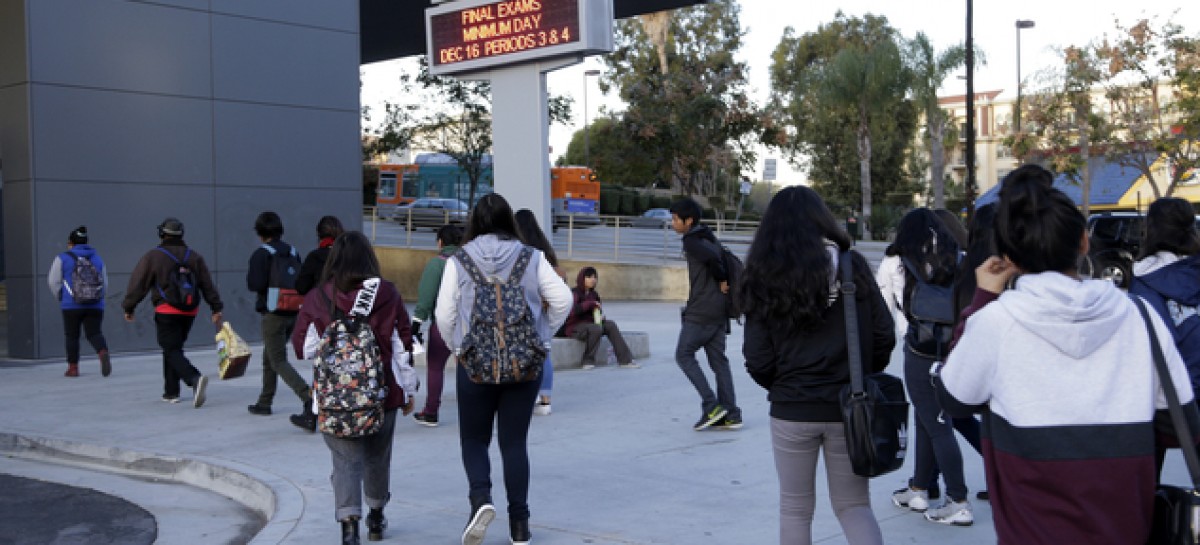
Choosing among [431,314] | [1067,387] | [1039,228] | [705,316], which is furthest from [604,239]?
[1067,387]

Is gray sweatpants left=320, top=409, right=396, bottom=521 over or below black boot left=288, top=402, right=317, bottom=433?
over

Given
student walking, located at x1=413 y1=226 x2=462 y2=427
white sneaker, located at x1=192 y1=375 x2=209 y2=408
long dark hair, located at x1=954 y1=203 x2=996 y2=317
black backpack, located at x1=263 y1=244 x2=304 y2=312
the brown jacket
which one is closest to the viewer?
long dark hair, located at x1=954 y1=203 x2=996 y2=317

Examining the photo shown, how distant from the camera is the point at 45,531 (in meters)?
6.57

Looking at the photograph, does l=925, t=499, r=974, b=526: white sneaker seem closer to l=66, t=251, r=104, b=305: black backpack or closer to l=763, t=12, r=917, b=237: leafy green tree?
l=66, t=251, r=104, b=305: black backpack

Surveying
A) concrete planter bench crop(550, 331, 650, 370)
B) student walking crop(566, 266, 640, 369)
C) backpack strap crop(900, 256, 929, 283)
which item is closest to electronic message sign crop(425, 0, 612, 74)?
student walking crop(566, 266, 640, 369)

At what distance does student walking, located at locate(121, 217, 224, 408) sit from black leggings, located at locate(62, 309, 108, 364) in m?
2.47

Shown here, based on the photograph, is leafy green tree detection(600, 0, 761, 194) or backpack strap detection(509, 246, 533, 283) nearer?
backpack strap detection(509, 246, 533, 283)

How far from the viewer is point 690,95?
45281 millimetres

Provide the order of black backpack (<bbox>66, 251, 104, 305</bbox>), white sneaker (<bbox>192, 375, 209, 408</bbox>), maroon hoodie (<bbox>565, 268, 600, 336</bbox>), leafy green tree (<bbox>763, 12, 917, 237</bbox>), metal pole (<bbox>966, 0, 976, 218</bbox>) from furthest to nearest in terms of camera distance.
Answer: leafy green tree (<bbox>763, 12, 917, 237</bbox>), metal pole (<bbox>966, 0, 976, 218</bbox>), maroon hoodie (<bbox>565, 268, 600, 336</bbox>), black backpack (<bbox>66, 251, 104, 305</bbox>), white sneaker (<bbox>192, 375, 209, 408</bbox>)

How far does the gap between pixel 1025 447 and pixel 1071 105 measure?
33.9m

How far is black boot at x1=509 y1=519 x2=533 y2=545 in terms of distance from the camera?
5.48 meters

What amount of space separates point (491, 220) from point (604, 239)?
24.7 meters

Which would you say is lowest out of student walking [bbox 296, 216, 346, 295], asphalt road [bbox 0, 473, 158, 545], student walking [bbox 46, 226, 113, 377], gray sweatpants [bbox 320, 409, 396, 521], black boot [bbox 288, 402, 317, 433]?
asphalt road [bbox 0, 473, 158, 545]

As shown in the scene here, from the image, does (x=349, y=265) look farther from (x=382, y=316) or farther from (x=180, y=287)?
(x=180, y=287)
